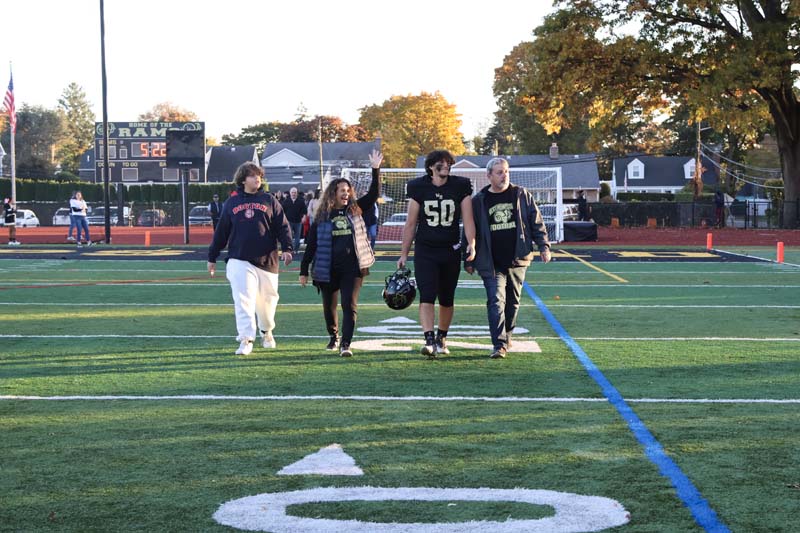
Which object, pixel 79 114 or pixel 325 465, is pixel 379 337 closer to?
pixel 325 465

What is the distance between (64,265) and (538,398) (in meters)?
17.7

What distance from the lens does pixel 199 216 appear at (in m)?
60.9

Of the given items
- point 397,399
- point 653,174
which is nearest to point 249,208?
point 397,399

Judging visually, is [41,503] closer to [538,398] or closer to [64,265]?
[538,398]

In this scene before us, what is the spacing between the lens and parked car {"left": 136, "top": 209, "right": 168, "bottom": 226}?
62.2 metres

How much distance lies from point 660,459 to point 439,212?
4120 mm

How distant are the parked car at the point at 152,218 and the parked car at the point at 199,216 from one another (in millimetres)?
2123

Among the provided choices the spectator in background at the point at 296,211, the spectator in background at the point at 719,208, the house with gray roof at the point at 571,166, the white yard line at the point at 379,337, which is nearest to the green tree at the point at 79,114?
the house with gray roof at the point at 571,166

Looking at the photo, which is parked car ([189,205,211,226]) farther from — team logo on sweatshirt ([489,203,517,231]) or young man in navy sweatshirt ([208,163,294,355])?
team logo on sweatshirt ([489,203,517,231])

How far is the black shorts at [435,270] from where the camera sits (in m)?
9.56

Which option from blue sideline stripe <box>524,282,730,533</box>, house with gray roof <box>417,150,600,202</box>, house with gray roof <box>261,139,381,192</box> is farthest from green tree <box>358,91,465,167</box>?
blue sideline stripe <box>524,282,730,533</box>

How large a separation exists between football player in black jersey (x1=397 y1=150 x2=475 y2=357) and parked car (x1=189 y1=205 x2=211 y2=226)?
171 feet

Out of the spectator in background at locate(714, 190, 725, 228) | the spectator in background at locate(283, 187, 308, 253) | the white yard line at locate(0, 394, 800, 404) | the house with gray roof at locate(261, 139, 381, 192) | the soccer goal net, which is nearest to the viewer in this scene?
the white yard line at locate(0, 394, 800, 404)

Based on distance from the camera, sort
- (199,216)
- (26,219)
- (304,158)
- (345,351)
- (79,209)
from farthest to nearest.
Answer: (304,158)
(26,219)
(199,216)
(79,209)
(345,351)
